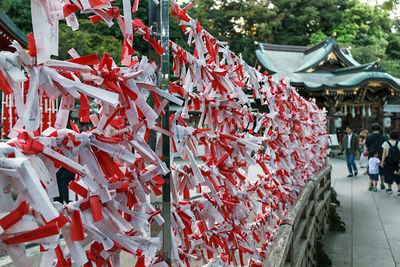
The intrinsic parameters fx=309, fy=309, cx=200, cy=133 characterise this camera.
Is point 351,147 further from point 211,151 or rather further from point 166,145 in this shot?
point 166,145

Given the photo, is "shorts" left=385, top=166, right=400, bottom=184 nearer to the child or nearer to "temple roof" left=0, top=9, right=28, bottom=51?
the child

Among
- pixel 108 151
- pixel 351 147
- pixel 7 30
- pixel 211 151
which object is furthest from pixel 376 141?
pixel 7 30

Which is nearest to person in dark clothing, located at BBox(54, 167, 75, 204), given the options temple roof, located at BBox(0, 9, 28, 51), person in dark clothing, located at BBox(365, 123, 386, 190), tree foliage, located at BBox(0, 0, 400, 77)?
temple roof, located at BBox(0, 9, 28, 51)

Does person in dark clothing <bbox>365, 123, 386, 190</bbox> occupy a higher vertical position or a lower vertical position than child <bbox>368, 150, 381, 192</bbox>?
higher

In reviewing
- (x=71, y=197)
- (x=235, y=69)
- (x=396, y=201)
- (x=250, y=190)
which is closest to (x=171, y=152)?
(x=235, y=69)

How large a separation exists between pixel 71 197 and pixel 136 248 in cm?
588

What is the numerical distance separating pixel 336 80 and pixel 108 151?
1698cm

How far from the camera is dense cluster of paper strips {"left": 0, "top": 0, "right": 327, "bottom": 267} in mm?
566

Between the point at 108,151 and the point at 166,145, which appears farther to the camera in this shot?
the point at 166,145

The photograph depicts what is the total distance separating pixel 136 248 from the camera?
805mm

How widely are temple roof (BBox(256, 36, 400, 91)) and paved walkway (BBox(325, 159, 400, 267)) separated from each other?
26.9ft

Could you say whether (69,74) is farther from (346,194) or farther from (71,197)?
(346,194)

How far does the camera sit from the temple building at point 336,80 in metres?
14.4

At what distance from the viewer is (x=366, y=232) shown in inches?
187
